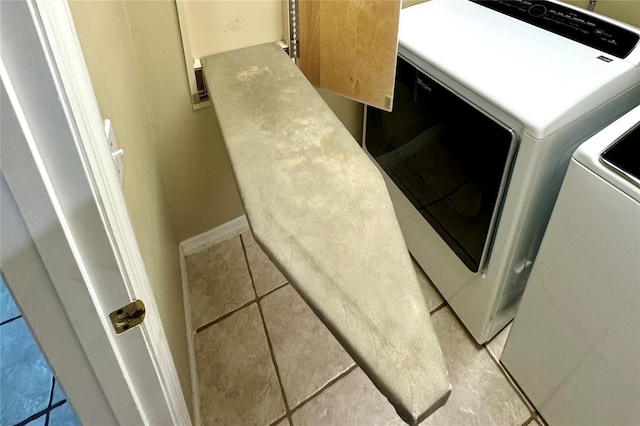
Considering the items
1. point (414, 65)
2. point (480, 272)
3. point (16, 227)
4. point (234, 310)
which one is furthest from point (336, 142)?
point (234, 310)

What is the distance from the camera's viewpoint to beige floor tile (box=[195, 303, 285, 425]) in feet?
4.57

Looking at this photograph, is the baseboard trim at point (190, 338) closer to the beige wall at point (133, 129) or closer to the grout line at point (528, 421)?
the beige wall at point (133, 129)

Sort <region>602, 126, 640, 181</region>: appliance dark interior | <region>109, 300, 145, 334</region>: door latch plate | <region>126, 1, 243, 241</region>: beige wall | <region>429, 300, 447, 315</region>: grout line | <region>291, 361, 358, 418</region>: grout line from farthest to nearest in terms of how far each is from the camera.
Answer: <region>429, 300, 447, 315</region>: grout line
<region>291, 361, 358, 418</region>: grout line
<region>126, 1, 243, 241</region>: beige wall
<region>602, 126, 640, 181</region>: appliance dark interior
<region>109, 300, 145, 334</region>: door latch plate

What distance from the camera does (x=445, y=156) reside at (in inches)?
53.1

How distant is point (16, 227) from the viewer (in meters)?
0.44

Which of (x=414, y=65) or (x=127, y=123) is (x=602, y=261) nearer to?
(x=414, y=65)

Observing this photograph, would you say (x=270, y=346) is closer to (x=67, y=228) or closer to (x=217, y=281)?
(x=217, y=281)

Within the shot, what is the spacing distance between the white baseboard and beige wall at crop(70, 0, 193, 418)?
0.39 metres

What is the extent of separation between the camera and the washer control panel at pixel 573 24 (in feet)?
3.96

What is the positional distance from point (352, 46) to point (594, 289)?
3.15 ft

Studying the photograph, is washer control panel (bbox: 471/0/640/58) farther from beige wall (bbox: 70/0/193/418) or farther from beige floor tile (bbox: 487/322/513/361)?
beige wall (bbox: 70/0/193/418)

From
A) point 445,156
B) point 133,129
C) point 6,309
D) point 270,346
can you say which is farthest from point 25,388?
point 445,156

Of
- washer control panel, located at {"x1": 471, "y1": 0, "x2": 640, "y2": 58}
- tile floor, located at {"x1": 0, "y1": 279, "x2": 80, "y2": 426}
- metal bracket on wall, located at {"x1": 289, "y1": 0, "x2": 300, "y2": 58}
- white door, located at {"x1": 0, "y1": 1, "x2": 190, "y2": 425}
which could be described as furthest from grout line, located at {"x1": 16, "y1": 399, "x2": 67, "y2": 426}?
washer control panel, located at {"x1": 471, "y1": 0, "x2": 640, "y2": 58}

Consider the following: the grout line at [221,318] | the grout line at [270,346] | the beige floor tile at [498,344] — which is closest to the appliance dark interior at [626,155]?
the beige floor tile at [498,344]
